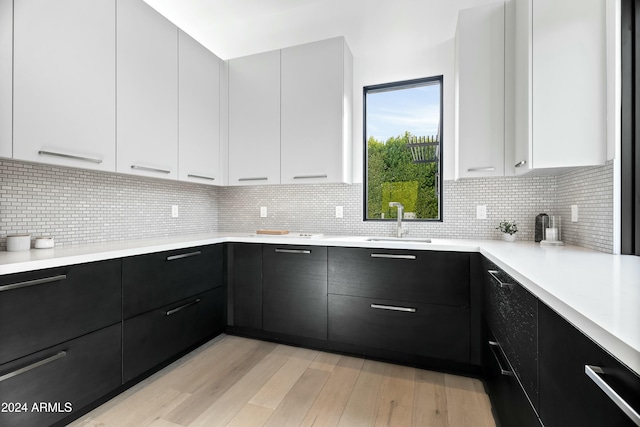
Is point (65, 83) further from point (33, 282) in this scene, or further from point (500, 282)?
point (500, 282)

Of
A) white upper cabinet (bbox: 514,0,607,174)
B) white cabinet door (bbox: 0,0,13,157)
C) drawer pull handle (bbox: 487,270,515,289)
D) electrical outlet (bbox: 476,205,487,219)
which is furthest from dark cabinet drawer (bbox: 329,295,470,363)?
white cabinet door (bbox: 0,0,13,157)

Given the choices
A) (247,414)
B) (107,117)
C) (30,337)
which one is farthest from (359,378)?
(107,117)

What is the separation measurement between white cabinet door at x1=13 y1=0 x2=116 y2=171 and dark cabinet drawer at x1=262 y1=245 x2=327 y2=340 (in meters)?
1.29

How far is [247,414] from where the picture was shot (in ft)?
5.30

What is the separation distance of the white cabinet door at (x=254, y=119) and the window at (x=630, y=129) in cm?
222

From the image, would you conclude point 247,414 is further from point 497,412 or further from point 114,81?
point 114,81

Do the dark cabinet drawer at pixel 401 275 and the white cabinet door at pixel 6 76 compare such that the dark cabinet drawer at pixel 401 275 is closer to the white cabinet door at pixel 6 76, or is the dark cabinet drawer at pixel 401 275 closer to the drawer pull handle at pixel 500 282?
the drawer pull handle at pixel 500 282

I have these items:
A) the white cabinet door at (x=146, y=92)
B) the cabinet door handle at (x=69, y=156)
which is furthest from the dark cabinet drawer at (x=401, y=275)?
the cabinet door handle at (x=69, y=156)

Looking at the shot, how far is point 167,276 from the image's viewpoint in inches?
78.7

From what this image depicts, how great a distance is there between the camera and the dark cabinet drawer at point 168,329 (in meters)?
1.77

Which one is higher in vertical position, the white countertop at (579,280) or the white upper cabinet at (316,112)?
the white upper cabinet at (316,112)

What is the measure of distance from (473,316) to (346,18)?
271cm

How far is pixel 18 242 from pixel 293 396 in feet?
5.70

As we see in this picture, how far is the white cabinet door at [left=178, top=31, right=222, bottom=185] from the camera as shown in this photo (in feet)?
7.89
